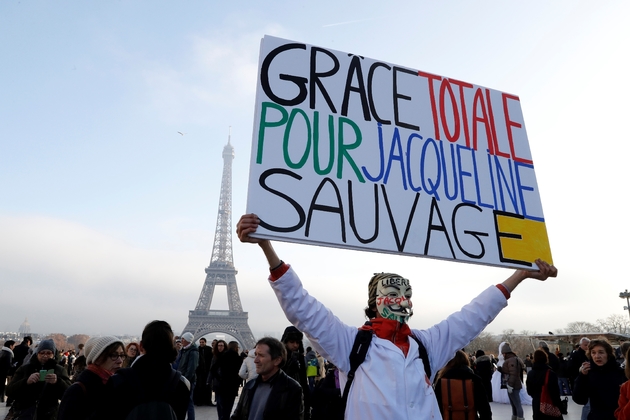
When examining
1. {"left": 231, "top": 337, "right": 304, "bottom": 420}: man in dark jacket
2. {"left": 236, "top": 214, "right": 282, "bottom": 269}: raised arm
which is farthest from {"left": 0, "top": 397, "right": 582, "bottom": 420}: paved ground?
{"left": 236, "top": 214, "right": 282, "bottom": 269}: raised arm

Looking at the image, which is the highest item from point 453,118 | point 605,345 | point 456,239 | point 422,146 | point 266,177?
point 453,118

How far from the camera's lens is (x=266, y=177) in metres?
2.62

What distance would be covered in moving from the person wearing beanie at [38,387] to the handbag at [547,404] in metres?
5.40

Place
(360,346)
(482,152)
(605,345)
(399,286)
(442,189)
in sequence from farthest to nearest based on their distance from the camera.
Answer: (605,345) < (482,152) < (442,189) < (399,286) < (360,346)

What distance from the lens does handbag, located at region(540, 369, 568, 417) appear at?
5.98 metres

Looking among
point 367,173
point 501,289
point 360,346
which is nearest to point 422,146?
point 367,173

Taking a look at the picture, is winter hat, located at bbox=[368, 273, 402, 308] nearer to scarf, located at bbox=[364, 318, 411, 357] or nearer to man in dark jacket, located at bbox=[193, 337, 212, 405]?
scarf, located at bbox=[364, 318, 411, 357]

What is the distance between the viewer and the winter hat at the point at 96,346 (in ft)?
10.4

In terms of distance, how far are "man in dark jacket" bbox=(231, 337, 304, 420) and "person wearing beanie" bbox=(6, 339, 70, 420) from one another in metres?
1.91

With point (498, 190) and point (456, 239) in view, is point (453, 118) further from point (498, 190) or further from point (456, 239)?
point (456, 239)

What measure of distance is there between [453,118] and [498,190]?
0.58m

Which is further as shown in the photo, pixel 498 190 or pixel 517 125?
pixel 517 125

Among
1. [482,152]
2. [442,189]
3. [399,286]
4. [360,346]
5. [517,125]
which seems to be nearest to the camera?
[360,346]

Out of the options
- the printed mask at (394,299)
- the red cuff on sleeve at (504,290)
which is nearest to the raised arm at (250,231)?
the printed mask at (394,299)
